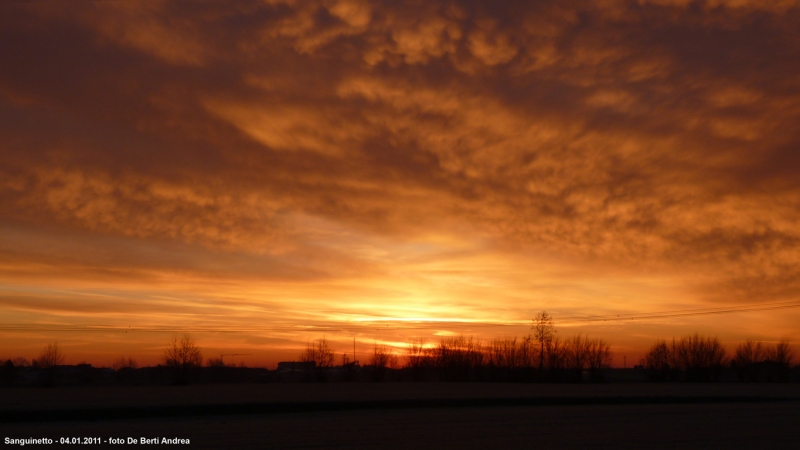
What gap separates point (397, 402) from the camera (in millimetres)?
37906

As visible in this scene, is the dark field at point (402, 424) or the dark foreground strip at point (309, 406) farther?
the dark foreground strip at point (309, 406)

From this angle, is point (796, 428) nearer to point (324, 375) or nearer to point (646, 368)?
point (324, 375)

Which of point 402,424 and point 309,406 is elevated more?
point 402,424

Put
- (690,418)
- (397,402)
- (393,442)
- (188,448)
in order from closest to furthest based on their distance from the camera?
(188,448) → (393,442) → (690,418) → (397,402)

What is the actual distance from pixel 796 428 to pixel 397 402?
20.6 meters

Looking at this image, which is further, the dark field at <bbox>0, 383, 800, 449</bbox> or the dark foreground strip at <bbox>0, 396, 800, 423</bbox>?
the dark foreground strip at <bbox>0, 396, 800, 423</bbox>

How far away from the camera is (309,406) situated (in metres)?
35.5

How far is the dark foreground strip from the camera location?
97.8 ft

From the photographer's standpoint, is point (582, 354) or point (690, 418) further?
point (582, 354)

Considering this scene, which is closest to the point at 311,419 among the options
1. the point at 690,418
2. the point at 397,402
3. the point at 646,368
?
the point at 397,402

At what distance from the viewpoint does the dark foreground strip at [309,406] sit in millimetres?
29797

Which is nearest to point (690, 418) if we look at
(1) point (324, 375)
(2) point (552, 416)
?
(2) point (552, 416)

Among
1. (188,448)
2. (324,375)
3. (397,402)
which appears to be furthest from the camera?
(324,375)

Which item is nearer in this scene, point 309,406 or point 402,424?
point 402,424
